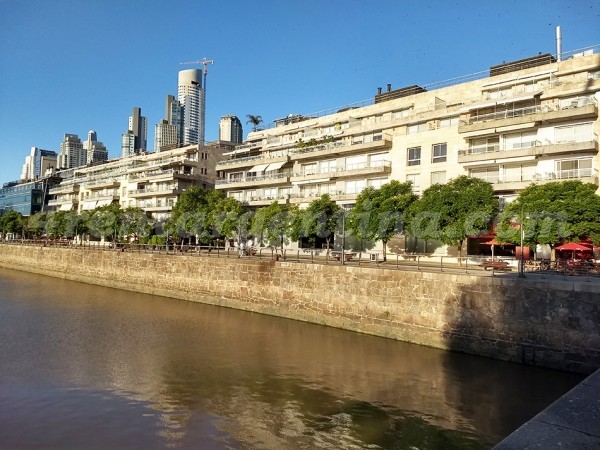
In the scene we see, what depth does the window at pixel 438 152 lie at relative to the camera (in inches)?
1702

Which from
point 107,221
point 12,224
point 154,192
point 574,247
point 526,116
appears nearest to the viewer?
point 574,247

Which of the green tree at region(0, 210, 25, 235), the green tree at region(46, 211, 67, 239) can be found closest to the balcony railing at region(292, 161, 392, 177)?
the green tree at region(46, 211, 67, 239)

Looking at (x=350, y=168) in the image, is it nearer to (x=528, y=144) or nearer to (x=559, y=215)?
(x=528, y=144)

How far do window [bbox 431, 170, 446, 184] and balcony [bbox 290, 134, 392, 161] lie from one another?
6.73 m

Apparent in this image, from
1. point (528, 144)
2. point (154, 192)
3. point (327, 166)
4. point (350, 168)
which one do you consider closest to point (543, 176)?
point (528, 144)

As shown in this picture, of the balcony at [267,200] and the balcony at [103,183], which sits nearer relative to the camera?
the balcony at [267,200]

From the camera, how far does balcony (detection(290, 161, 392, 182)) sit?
47062 millimetres

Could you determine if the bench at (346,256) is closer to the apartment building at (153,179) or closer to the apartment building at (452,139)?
the apartment building at (452,139)

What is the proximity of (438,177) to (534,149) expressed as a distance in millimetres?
9242

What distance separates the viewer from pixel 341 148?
51156mm

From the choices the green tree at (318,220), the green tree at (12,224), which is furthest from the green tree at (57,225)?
the green tree at (318,220)

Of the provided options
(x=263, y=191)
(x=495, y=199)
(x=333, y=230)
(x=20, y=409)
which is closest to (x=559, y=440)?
(x=20, y=409)

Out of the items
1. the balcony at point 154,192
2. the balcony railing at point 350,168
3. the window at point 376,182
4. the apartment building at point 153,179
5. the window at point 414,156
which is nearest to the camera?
the window at point 414,156

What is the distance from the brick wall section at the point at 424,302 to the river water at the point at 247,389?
3.22 ft
